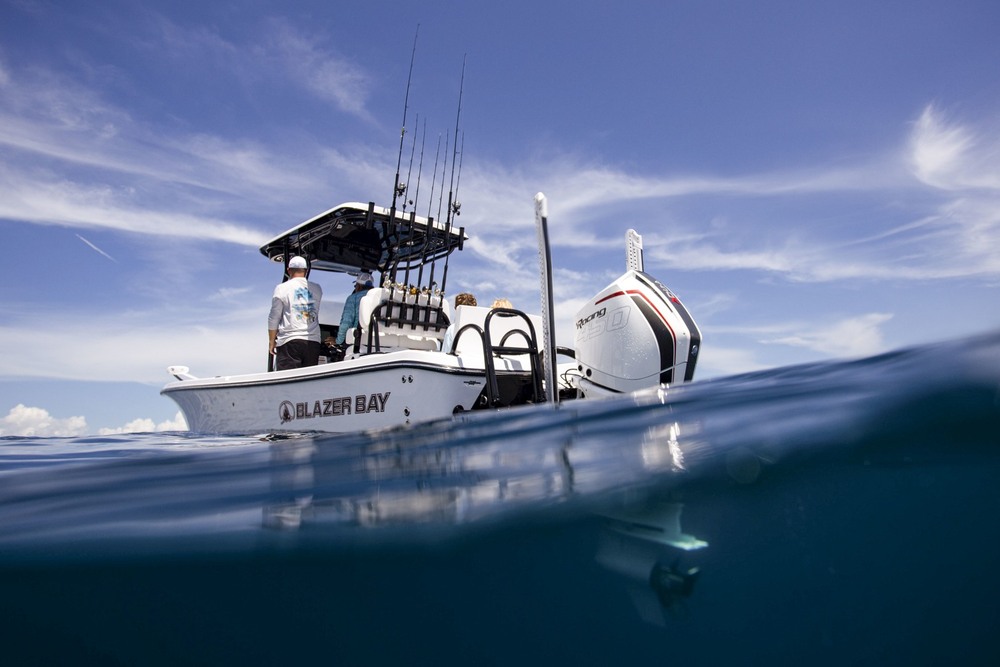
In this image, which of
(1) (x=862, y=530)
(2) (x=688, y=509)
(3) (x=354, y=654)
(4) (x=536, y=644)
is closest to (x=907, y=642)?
(1) (x=862, y=530)

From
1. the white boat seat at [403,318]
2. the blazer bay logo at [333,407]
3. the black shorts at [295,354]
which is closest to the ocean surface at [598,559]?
the blazer bay logo at [333,407]

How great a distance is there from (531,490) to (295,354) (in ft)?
18.3

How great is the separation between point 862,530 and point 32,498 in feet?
9.60

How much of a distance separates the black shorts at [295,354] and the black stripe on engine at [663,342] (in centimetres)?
395

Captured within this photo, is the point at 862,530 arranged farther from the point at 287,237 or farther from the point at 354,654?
the point at 287,237

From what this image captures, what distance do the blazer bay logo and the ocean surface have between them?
3658mm

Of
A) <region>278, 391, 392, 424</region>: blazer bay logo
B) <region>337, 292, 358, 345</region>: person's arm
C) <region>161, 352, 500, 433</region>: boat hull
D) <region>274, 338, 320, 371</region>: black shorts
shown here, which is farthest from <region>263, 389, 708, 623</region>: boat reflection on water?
<region>337, 292, 358, 345</region>: person's arm

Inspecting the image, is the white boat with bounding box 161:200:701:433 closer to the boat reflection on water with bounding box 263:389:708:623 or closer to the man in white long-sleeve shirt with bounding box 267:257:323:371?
the man in white long-sleeve shirt with bounding box 267:257:323:371

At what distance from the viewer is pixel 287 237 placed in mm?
8867

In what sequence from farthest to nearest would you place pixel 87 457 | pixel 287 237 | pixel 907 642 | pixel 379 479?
pixel 287 237 < pixel 87 457 < pixel 379 479 < pixel 907 642

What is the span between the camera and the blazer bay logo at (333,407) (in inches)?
223

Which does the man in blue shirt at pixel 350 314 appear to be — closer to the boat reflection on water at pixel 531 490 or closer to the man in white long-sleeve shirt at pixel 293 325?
the man in white long-sleeve shirt at pixel 293 325

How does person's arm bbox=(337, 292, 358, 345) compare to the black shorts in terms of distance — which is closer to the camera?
the black shorts

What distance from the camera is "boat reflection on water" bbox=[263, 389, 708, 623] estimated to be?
1.35m
